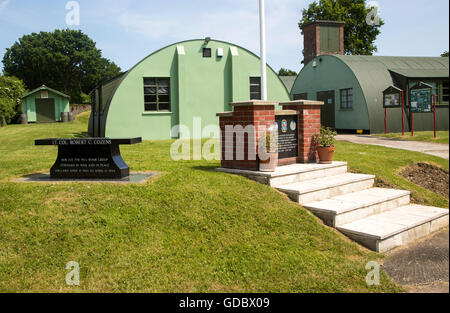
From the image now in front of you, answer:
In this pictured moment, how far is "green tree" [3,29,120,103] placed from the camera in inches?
2072

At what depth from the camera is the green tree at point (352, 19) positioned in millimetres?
36438

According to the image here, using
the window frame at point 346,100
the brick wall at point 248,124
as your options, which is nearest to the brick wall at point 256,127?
the brick wall at point 248,124

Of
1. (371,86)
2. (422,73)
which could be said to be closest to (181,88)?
(371,86)

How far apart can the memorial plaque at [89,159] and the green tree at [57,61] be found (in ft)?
160

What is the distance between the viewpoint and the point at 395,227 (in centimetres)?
580

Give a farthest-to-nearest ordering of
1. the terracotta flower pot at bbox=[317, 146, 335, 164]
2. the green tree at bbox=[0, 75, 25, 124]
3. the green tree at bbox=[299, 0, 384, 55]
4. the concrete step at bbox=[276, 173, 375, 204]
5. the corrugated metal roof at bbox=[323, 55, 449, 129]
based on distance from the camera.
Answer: the green tree at bbox=[299, 0, 384, 55], the green tree at bbox=[0, 75, 25, 124], the corrugated metal roof at bbox=[323, 55, 449, 129], the terracotta flower pot at bbox=[317, 146, 335, 164], the concrete step at bbox=[276, 173, 375, 204]

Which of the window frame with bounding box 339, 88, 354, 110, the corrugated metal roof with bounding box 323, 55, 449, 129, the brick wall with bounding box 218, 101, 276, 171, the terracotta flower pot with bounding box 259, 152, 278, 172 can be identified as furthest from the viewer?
the window frame with bounding box 339, 88, 354, 110

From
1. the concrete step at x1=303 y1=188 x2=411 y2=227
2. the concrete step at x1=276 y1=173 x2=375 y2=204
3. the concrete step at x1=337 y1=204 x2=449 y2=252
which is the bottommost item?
the concrete step at x1=337 y1=204 x2=449 y2=252

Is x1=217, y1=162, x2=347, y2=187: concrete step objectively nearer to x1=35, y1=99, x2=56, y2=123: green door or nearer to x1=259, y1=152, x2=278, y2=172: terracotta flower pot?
x1=259, y1=152, x2=278, y2=172: terracotta flower pot

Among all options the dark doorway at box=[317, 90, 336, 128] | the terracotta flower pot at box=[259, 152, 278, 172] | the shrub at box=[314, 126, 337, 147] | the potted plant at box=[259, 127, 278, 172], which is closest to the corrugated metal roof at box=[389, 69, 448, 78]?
the dark doorway at box=[317, 90, 336, 128]

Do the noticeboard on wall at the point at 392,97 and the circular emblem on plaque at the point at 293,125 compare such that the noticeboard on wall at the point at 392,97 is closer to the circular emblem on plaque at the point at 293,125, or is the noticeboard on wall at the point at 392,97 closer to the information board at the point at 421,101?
the information board at the point at 421,101

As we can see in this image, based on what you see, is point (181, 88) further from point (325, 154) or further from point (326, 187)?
point (326, 187)

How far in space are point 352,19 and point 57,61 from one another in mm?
38060
